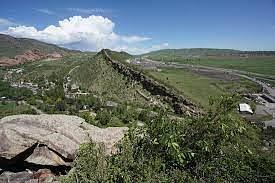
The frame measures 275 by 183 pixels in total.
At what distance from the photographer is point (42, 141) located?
1834 cm

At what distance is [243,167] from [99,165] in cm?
618

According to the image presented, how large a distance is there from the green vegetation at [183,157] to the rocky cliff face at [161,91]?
5002 centimetres


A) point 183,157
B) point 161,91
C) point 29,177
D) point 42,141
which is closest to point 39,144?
point 42,141

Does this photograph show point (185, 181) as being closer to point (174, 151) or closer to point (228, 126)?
point (174, 151)

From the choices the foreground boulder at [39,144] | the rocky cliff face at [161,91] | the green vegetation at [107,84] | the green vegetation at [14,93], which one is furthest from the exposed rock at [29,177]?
the green vegetation at [14,93]

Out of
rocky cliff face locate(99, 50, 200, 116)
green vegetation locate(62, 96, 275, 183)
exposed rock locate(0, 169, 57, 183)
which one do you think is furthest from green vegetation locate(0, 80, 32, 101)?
green vegetation locate(62, 96, 275, 183)

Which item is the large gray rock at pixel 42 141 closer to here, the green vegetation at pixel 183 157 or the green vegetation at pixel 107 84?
the green vegetation at pixel 183 157

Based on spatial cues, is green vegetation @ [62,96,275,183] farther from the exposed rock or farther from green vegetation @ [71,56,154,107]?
green vegetation @ [71,56,154,107]

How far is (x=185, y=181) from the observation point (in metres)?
12.7

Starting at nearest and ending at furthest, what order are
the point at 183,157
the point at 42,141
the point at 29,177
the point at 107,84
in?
the point at 183,157 → the point at 29,177 → the point at 42,141 → the point at 107,84

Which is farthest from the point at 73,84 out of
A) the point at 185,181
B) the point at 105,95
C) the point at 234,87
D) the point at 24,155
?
the point at 185,181

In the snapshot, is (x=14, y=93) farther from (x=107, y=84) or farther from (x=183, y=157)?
(x=183, y=157)

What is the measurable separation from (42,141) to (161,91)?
6279 centimetres

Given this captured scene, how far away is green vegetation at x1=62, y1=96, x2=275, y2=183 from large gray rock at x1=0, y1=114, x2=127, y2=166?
3.49m
